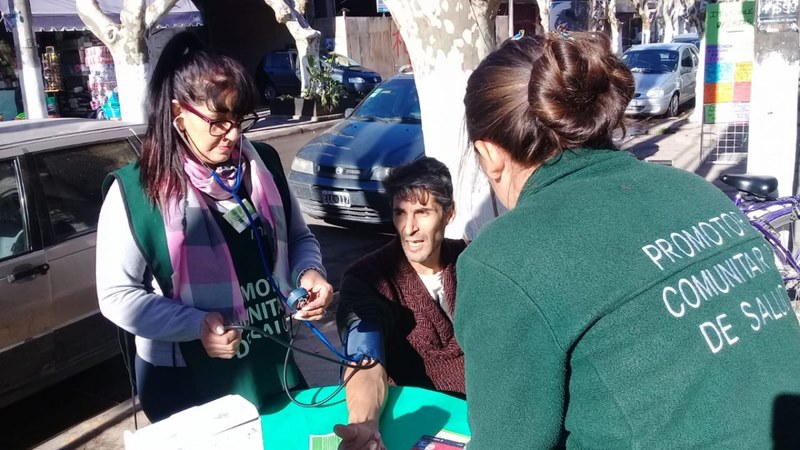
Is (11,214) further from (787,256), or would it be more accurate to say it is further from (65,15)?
(65,15)

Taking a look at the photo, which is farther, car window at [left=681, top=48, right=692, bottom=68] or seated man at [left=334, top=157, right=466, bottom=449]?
car window at [left=681, top=48, right=692, bottom=68]

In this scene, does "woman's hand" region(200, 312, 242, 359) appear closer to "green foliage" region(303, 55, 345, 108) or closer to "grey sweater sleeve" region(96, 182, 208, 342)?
"grey sweater sleeve" region(96, 182, 208, 342)

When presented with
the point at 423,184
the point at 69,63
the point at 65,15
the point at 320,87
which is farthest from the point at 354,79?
the point at 423,184

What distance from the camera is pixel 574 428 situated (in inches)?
47.9

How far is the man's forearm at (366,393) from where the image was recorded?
88.7 inches

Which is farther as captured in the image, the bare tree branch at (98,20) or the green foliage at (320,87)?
the green foliage at (320,87)

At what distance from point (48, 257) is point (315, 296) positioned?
2.21 meters

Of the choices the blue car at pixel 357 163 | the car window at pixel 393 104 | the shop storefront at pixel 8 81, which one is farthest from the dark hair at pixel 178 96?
the shop storefront at pixel 8 81

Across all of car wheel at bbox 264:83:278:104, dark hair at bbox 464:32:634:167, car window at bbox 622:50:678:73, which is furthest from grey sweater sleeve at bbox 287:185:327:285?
car wheel at bbox 264:83:278:104

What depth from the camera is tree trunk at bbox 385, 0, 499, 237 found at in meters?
3.21

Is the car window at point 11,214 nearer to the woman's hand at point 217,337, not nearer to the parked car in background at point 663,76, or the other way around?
the woman's hand at point 217,337

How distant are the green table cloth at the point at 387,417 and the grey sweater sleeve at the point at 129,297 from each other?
0.40 meters

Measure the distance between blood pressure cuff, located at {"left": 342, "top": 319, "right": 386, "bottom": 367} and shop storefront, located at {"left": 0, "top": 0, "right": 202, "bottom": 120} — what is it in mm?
14273

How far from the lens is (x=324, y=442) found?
2.14 metres
